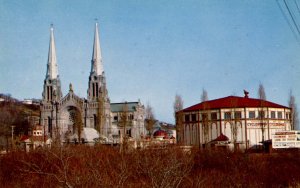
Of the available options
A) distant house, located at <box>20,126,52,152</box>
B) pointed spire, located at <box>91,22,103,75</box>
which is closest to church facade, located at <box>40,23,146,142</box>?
Result: pointed spire, located at <box>91,22,103,75</box>

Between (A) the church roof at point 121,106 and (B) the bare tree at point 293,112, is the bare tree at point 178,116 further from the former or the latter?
(A) the church roof at point 121,106

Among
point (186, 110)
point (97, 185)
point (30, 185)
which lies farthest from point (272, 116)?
point (97, 185)

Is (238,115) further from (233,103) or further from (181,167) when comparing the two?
(181,167)

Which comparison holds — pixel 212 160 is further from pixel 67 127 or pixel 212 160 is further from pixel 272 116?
pixel 67 127

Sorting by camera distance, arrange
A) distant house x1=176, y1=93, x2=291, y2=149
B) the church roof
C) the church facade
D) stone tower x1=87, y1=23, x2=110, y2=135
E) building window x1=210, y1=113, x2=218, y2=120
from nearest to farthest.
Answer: distant house x1=176, y1=93, x2=291, y2=149 → building window x1=210, y1=113, x2=218, y2=120 → the church facade → stone tower x1=87, y1=23, x2=110, y2=135 → the church roof

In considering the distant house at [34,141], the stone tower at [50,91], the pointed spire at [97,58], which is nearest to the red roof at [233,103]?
the distant house at [34,141]

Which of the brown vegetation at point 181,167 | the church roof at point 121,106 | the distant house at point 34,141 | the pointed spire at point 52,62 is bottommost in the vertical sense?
the brown vegetation at point 181,167

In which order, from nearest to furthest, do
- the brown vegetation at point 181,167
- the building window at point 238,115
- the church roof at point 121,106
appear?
the brown vegetation at point 181,167, the building window at point 238,115, the church roof at point 121,106

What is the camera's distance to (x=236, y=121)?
51.1 metres

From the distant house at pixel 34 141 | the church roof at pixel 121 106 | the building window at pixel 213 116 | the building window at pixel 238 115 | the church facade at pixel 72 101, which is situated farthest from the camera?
the church roof at pixel 121 106

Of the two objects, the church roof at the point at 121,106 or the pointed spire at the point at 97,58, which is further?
the church roof at the point at 121,106

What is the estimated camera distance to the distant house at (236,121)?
171 feet

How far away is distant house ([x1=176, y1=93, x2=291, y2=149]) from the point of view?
52.1 m

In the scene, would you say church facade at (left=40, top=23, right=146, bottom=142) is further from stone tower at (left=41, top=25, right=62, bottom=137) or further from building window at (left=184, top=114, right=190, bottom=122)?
building window at (left=184, top=114, right=190, bottom=122)
